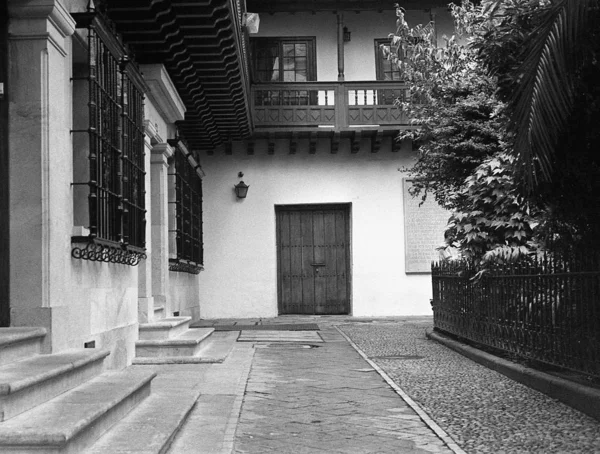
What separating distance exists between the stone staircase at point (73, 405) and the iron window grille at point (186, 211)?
7689 mm

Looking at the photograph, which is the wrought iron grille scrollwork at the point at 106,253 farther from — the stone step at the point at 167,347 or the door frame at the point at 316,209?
the door frame at the point at 316,209

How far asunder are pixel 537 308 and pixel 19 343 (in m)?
4.74

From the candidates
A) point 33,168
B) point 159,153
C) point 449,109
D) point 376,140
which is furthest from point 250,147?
point 33,168

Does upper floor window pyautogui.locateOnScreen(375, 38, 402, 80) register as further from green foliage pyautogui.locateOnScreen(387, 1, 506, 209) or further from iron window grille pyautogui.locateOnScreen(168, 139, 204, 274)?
green foliage pyautogui.locateOnScreen(387, 1, 506, 209)

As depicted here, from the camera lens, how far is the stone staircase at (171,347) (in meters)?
10.2

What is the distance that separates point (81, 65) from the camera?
8.71 meters

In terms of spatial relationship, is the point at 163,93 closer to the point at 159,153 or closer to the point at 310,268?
the point at 159,153

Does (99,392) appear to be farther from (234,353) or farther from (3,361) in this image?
(234,353)

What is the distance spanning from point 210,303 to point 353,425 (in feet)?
47.3

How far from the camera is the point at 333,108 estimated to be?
1970 centimetres

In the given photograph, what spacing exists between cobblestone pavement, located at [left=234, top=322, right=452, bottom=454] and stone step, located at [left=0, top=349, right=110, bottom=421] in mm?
1105

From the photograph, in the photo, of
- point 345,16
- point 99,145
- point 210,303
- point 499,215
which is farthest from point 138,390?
point 345,16

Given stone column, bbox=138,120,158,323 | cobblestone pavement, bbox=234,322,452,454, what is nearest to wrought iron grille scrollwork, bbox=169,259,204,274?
stone column, bbox=138,120,158,323

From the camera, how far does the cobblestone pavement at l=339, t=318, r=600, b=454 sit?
5.68 meters
